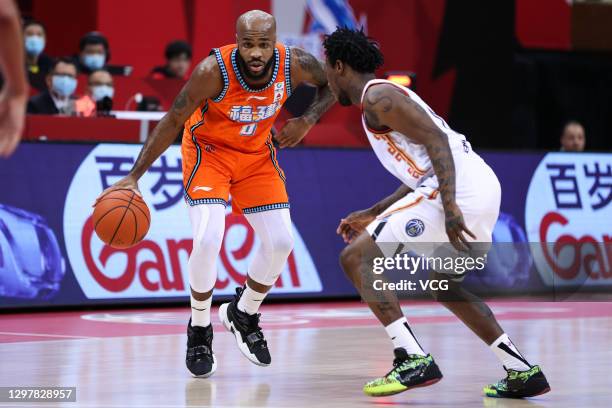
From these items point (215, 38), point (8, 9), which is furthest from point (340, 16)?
point (8, 9)

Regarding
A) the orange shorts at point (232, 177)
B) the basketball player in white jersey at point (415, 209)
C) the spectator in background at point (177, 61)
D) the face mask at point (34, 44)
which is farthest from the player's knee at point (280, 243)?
→ the spectator in background at point (177, 61)

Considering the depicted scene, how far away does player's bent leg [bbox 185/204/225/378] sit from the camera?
783 cm

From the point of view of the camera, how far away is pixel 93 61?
50.8 ft

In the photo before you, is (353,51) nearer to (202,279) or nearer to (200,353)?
(202,279)

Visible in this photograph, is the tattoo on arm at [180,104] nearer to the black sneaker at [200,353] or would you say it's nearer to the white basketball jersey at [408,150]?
the white basketball jersey at [408,150]

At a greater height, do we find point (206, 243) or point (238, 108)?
point (238, 108)

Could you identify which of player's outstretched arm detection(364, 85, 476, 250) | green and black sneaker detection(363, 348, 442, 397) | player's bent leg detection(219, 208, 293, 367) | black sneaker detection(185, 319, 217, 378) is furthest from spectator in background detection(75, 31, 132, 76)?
green and black sneaker detection(363, 348, 442, 397)

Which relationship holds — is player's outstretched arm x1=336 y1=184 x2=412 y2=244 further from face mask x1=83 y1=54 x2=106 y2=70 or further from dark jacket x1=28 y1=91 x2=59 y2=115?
face mask x1=83 y1=54 x2=106 y2=70

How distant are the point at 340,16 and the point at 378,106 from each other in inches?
563

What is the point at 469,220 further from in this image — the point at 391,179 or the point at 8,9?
the point at 391,179

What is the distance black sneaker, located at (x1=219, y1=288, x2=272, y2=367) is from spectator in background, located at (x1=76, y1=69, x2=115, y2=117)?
18.3ft

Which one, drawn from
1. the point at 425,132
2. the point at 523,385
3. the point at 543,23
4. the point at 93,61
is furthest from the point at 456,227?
the point at 543,23

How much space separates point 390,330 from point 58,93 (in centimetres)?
807

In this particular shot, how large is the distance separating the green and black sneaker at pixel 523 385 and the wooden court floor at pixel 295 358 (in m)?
0.09
